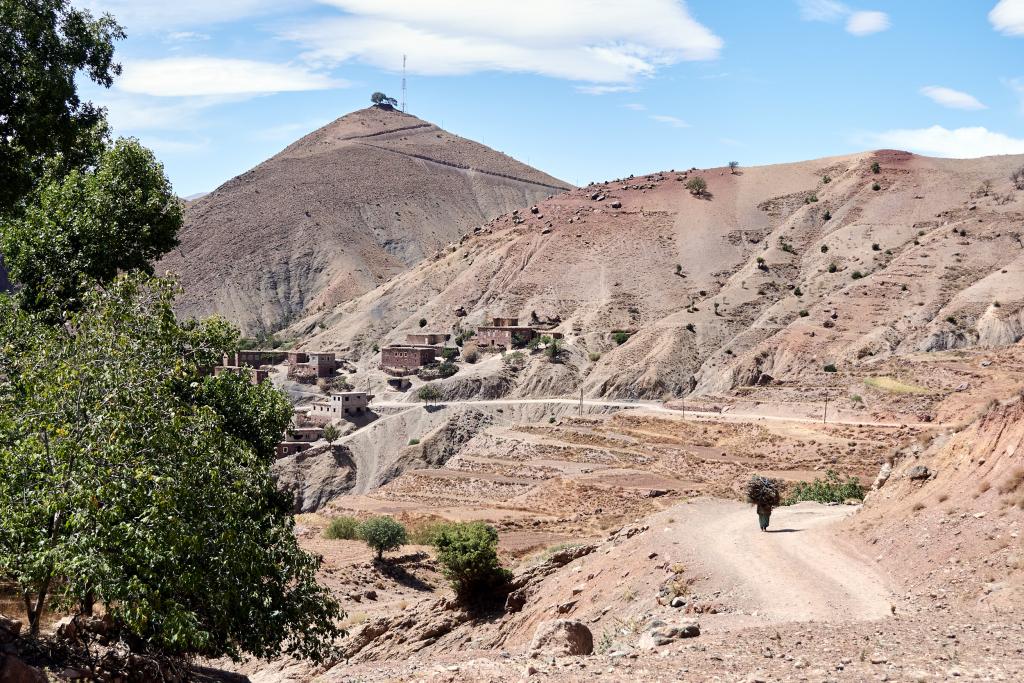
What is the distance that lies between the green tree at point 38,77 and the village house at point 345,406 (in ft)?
157

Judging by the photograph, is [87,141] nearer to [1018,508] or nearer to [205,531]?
[205,531]

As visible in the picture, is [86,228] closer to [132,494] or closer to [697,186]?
[132,494]

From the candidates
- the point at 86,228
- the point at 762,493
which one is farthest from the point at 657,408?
the point at 86,228

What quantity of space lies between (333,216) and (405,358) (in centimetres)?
7062

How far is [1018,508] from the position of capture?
14.8m

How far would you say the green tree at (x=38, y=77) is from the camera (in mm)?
16797

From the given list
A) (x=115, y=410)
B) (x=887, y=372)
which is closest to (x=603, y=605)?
(x=115, y=410)

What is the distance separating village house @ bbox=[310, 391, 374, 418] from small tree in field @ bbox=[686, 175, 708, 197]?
52.0 m

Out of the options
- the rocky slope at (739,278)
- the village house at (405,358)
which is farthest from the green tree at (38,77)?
the village house at (405,358)

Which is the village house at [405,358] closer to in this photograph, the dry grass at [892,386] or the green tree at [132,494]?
the dry grass at [892,386]

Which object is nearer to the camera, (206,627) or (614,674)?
(614,674)

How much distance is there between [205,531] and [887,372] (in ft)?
162

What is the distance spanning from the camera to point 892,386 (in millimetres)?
51688

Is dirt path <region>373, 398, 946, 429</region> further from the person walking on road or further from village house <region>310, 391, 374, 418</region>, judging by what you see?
the person walking on road
